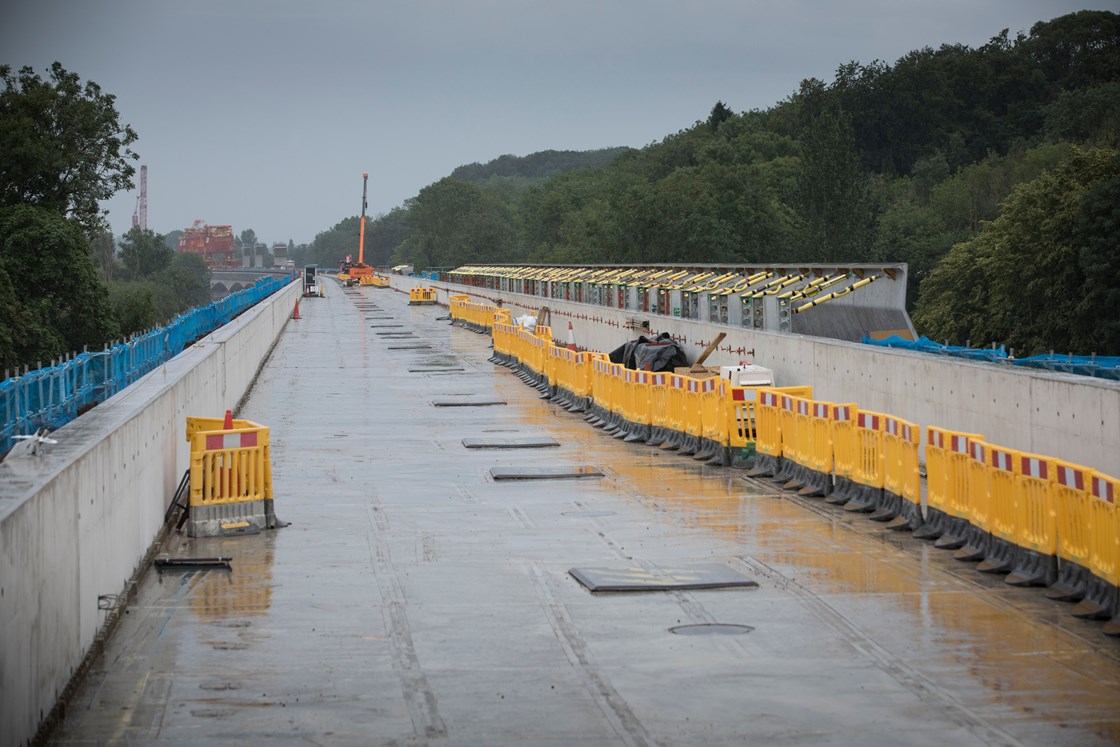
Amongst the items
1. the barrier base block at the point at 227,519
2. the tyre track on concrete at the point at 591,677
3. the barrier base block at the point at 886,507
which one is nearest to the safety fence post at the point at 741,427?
the barrier base block at the point at 886,507

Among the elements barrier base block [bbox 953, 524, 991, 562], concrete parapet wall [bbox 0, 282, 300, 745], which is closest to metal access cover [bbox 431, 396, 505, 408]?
concrete parapet wall [bbox 0, 282, 300, 745]

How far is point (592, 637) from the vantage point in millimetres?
11625

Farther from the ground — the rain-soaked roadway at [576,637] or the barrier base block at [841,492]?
the barrier base block at [841,492]

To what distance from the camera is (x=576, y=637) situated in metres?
11.6

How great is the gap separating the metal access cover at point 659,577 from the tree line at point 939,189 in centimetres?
4399

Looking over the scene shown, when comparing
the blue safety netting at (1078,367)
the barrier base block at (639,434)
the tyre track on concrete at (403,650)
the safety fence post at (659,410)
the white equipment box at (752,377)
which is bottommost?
the tyre track on concrete at (403,650)

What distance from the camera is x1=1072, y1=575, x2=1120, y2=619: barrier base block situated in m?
11.9

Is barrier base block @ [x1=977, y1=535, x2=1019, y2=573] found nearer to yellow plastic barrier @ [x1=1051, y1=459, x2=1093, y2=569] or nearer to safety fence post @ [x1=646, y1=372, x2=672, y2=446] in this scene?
yellow plastic barrier @ [x1=1051, y1=459, x2=1093, y2=569]

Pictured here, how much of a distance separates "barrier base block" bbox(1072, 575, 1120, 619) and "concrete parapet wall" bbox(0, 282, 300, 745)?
775 cm

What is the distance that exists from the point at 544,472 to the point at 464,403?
11365 mm

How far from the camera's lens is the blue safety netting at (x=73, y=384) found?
59.3ft

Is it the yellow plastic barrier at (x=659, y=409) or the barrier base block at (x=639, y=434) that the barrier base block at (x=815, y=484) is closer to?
the yellow plastic barrier at (x=659, y=409)

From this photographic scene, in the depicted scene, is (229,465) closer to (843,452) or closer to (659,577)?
(659,577)

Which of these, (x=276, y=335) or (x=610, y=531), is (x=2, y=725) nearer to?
(x=610, y=531)
